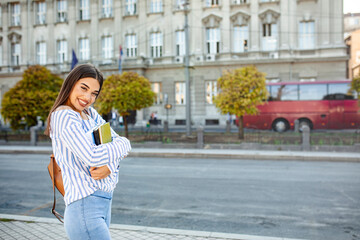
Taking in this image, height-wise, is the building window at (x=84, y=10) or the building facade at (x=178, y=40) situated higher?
the building window at (x=84, y=10)

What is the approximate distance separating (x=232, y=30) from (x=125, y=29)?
11.8 m

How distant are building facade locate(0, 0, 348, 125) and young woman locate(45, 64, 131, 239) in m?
31.1

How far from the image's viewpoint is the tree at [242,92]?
18812mm

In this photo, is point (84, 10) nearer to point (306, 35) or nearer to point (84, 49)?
Result: point (84, 49)

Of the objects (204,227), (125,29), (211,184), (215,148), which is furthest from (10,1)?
(204,227)

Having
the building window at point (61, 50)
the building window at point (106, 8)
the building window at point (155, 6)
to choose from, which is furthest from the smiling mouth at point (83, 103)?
the building window at point (61, 50)

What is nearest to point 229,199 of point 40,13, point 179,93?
point 179,93

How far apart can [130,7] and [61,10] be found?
28.5ft

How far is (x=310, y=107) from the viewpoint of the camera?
24.8 m

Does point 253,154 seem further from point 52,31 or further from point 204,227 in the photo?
point 52,31

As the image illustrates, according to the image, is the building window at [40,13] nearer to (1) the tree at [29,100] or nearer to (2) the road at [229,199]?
(1) the tree at [29,100]

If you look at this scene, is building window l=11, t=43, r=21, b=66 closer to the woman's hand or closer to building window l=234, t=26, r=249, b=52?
building window l=234, t=26, r=249, b=52

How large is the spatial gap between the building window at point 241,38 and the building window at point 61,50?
64.7 feet

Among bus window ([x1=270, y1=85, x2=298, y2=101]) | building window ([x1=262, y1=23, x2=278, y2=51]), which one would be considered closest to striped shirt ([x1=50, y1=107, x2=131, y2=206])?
bus window ([x1=270, y1=85, x2=298, y2=101])
